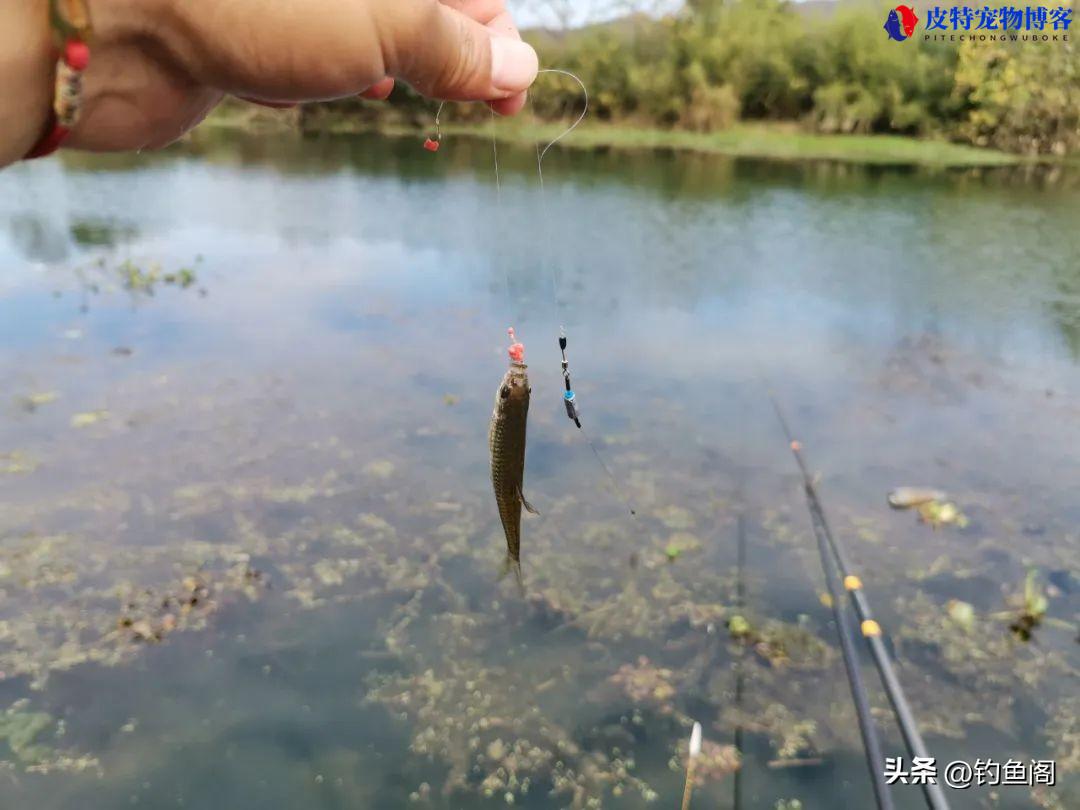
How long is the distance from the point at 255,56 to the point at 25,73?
1.34ft

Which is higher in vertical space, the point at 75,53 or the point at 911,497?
the point at 75,53

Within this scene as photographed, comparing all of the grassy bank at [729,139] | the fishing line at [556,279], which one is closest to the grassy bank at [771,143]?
the grassy bank at [729,139]

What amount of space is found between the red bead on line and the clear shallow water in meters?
3.87

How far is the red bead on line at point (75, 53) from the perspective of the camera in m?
1.36

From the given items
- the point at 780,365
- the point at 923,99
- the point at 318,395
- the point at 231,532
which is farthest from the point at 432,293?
the point at 923,99

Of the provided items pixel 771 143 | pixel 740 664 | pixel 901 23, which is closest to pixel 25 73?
pixel 740 664

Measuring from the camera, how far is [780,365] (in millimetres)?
9719

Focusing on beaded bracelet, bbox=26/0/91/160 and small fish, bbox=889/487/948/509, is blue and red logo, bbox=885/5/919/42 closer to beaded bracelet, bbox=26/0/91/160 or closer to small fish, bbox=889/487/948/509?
small fish, bbox=889/487/948/509

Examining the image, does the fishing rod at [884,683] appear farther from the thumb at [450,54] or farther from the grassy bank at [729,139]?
the grassy bank at [729,139]

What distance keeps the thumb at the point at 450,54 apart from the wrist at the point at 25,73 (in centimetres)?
64

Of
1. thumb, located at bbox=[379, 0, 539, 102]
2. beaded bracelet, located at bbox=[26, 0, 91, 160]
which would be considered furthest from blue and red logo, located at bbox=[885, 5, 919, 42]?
beaded bracelet, located at bbox=[26, 0, 91, 160]

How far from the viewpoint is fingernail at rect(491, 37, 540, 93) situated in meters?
2.06

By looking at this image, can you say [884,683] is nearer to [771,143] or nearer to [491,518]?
[491,518]

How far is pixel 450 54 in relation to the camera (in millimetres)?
1879
